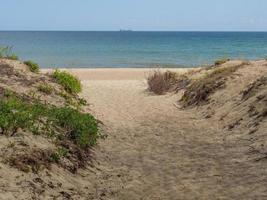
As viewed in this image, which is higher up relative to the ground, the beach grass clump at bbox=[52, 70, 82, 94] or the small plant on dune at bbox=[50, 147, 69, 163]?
the beach grass clump at bbox=[52, 70, 82, 94]

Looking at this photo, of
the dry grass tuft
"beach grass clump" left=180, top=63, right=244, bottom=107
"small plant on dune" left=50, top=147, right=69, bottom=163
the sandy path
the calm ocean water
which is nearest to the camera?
the sandy path

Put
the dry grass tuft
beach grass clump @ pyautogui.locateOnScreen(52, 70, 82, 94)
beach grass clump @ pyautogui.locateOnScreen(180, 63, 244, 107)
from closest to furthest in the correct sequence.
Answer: beach grass clump @ pyautogui.locateOnScreen(180, 63, 244, 107), beach grass clump @ pyautogui.locateOnScreen(52, 70, 82, 94), the dry grass tuft

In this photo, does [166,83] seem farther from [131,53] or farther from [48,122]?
[131,53]

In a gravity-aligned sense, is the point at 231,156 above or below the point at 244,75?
below

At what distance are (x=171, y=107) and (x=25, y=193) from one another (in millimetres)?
11051

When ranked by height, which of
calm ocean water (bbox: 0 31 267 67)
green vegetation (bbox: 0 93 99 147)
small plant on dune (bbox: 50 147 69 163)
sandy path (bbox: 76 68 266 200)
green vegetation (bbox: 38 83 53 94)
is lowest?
sandy path (bbox: 76 68 266 200)

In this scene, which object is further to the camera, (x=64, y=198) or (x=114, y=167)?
(x=114, y=167)

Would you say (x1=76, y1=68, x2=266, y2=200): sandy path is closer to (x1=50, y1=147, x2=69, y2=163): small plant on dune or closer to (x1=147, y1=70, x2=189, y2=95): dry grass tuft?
(x1=50, y1=147, x2=69, y2=163): small plant on dune

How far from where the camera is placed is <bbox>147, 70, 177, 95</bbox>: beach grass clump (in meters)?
22.1

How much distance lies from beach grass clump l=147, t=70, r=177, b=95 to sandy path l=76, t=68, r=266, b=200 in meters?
5.08

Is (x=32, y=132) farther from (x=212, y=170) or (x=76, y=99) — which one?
(x=76, y=99)

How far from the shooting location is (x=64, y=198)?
7719 millimetres

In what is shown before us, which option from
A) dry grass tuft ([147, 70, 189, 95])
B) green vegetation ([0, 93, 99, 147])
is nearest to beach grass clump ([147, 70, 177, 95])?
dry grass tuft ([147, 70, 189, 95])

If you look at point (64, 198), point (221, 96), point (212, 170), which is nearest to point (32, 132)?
point (64, 198)
